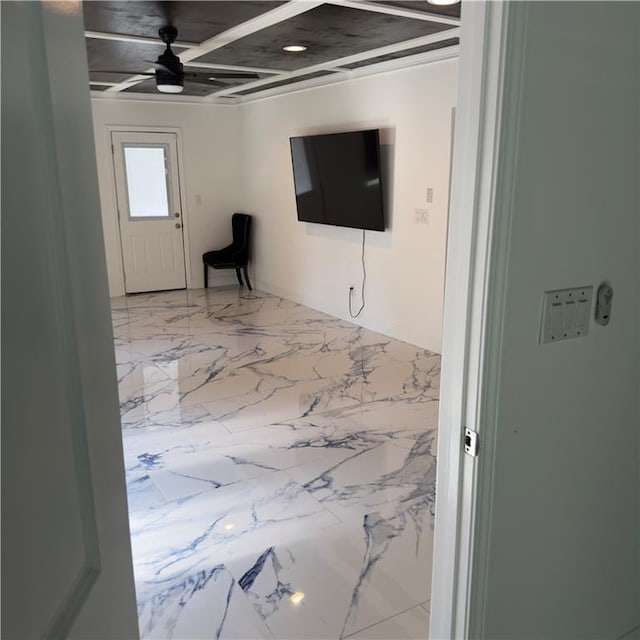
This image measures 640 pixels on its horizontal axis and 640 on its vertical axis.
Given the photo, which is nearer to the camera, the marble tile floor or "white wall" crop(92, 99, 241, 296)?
the marble tile floor

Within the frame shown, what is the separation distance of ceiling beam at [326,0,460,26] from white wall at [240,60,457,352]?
0.93 metres

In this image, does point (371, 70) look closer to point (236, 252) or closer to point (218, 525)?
point (236, 252)

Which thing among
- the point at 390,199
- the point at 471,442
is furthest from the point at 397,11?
the point at 471,442

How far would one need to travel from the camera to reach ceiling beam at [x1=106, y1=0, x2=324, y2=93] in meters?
3.17

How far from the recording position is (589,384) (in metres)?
1.40

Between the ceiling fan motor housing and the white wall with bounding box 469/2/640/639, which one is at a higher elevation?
the ceiling fan motor housing

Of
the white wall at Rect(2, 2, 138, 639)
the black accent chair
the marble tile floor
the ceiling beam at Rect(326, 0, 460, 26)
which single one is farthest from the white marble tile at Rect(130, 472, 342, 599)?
the black accent chair

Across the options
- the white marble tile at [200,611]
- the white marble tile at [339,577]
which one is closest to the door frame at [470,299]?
the white marble tile at [339,577]

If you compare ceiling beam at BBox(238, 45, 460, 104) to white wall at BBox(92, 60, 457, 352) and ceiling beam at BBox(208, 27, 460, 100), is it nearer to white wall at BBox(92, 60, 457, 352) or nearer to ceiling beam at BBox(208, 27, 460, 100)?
white wall at BBox(92, 60, 457, 352)

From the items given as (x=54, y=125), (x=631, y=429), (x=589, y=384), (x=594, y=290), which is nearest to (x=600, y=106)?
(x=594, y=290)

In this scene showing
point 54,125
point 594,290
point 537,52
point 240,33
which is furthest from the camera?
point 240,33

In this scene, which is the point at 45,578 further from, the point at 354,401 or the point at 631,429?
the point at 354,401

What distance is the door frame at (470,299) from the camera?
3.53 ft

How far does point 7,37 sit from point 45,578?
1.85ft
